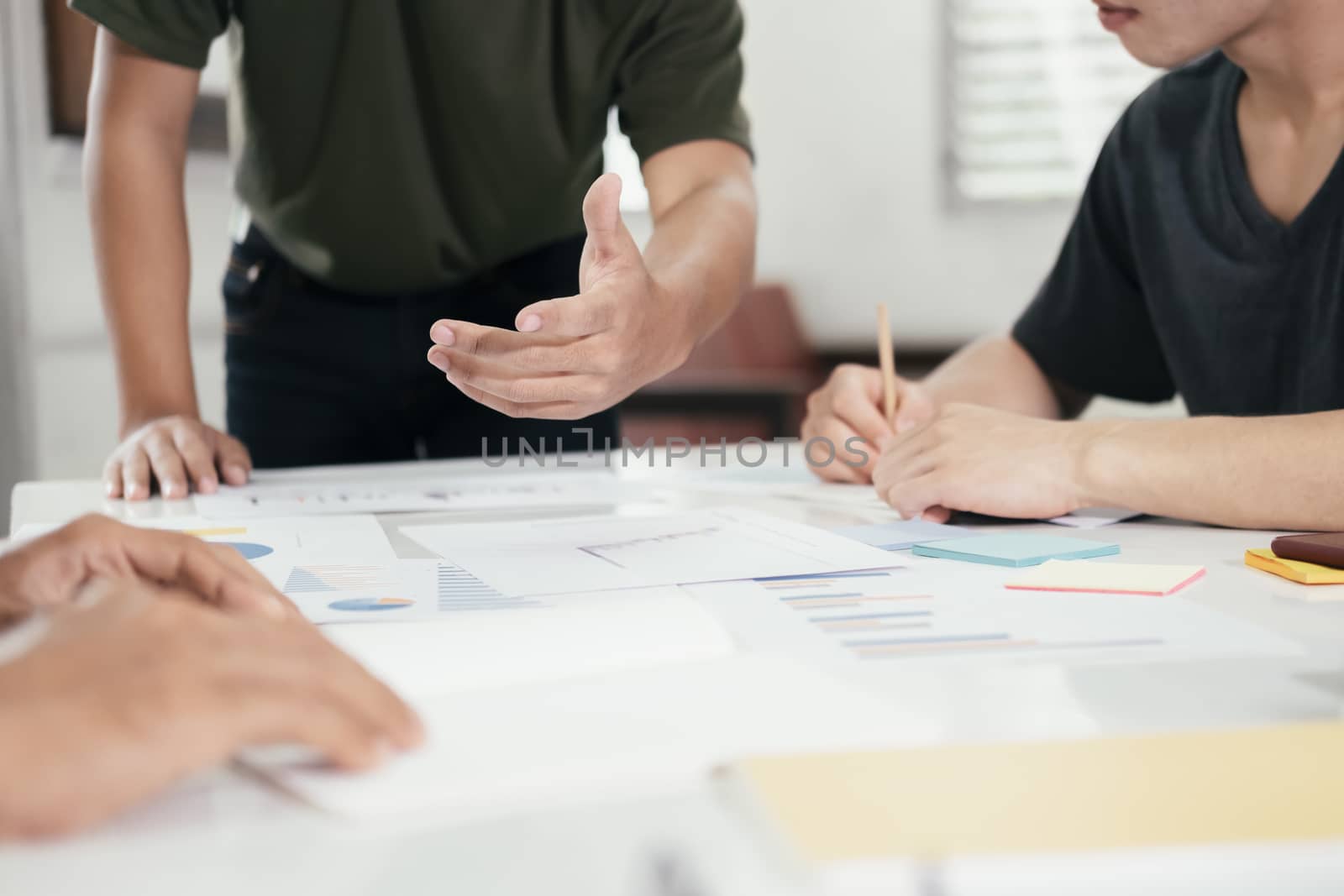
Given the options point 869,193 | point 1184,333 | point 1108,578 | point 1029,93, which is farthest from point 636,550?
point 1029,93

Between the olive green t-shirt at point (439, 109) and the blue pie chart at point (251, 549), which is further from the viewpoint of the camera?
Answer: the olive green t-shirt at point (439, 109)

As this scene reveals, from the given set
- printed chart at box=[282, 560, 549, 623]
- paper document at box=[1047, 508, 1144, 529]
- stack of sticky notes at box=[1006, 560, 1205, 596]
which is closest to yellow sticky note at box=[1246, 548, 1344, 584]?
stack of sticky notes at box=[1006, 560, 1205, 596]

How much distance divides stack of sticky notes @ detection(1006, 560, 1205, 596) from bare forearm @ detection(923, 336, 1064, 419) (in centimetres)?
59

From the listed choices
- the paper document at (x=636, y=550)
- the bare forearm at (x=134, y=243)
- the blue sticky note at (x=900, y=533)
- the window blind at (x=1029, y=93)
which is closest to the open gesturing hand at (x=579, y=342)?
the paper document at (x=636, y=550)

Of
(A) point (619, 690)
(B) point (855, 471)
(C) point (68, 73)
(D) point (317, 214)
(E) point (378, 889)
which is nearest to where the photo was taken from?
(E) point (378, 889)

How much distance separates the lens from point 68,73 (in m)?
2.12

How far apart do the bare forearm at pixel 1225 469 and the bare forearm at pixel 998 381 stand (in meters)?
0.40

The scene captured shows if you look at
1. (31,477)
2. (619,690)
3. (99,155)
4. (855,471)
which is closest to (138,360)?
(99,155)

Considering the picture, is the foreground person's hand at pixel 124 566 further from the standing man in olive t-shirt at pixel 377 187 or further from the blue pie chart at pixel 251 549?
the standing man in olive t-shirt at pixel 377 187

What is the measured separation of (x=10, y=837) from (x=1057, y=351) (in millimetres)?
1167

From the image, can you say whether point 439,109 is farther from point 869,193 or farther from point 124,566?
point 869,193

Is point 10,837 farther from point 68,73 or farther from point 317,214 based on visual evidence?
point 68,73

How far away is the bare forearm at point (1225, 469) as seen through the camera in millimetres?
773

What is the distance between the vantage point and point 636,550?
741 millimetres
